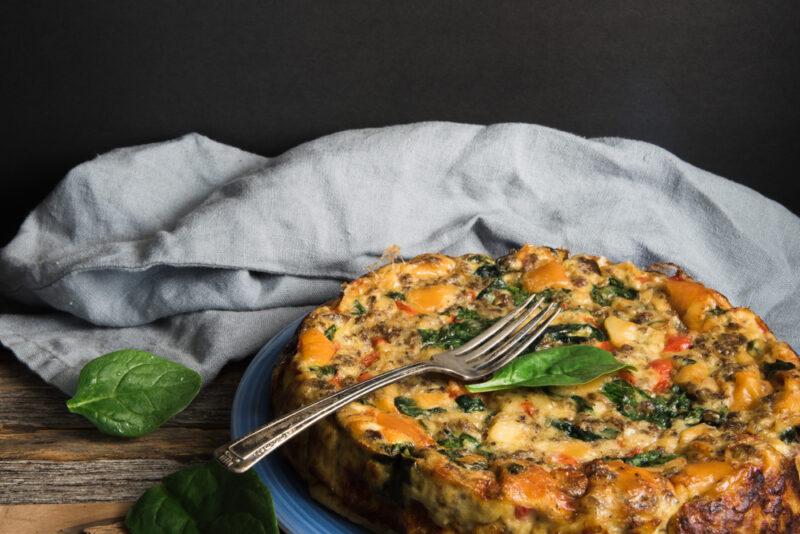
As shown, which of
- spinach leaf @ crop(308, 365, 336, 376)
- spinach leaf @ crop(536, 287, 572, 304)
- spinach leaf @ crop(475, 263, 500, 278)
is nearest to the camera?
spinach leaf @ crop(308, 365, 336, 376)

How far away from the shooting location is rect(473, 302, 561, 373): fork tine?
2.47 metres

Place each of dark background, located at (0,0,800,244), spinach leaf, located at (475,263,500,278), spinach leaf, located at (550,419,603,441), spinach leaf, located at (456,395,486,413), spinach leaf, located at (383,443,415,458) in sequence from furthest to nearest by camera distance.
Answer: dark background, located at (0,0,800,244) → spinach leaf, located at (475,263,500,278) → spinach leaf, located at (456,395,486,413) → spinach leaf, located at (550,419,603,441) → spinach leaf, located at (383,443,415,458)

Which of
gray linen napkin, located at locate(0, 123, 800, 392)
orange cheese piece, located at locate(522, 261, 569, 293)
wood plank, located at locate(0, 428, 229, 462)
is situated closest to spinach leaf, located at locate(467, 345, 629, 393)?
orange cheese piece, located at locate(522, 261, 569, 293)

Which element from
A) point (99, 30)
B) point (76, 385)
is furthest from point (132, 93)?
point (76, 385)

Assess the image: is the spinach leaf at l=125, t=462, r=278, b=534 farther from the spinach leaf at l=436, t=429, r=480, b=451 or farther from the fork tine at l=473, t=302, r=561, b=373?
the fork tine at l=473, t=302, r=561, b=373

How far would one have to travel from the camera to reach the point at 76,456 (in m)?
2.72

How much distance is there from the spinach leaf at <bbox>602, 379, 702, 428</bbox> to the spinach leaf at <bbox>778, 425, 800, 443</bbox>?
7.6 inches

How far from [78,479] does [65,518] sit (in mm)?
159

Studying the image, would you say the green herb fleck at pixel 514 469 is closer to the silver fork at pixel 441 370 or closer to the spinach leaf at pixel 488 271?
the silver fork at pixel 441 370

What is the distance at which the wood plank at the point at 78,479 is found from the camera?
2559 millimetres

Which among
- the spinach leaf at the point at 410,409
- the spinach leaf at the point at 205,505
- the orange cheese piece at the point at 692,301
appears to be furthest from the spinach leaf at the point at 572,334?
the spinach leaf at the point at 205,505

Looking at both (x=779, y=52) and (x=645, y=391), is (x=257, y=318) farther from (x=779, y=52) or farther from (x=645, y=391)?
(x=779, y=52)

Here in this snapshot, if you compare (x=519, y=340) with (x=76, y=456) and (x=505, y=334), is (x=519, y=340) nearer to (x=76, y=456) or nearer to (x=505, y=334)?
(x=505, y=334)

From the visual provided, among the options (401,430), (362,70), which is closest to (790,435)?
(401,430)
